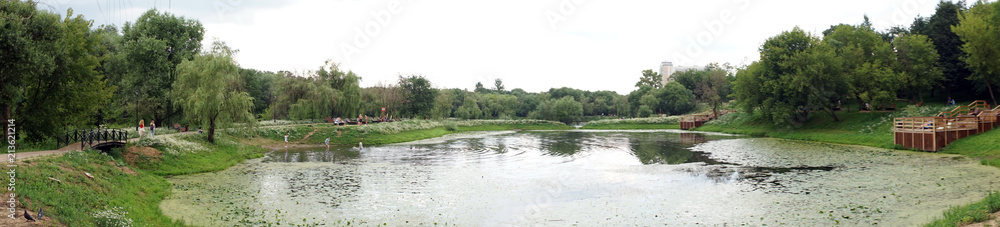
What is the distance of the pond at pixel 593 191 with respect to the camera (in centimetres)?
1508

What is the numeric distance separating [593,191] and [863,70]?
41951mm

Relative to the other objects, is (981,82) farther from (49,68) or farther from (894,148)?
(49,68)

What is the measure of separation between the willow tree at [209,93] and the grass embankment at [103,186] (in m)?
8.18

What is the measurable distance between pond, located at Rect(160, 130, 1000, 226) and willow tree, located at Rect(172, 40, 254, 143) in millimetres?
6899

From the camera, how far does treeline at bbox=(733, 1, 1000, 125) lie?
4619 centimetres

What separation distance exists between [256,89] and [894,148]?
82.5 meters

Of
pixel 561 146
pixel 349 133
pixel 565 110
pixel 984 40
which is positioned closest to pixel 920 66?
pixel 984 40

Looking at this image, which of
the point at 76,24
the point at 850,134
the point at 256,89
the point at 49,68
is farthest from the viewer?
the point at 256,89

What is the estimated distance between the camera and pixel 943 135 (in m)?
30.6

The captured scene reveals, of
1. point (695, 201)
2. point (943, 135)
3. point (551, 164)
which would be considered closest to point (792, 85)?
point (943, 135)

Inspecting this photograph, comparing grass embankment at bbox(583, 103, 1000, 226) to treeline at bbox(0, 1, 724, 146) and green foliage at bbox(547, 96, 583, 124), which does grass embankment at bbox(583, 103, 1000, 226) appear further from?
green foliage at bbox(547, 96, 583, 124)

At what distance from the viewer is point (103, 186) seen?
1655 centimetres

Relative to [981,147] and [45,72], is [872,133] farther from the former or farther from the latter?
[45,72]

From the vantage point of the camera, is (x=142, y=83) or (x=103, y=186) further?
(x=142, y=83)
